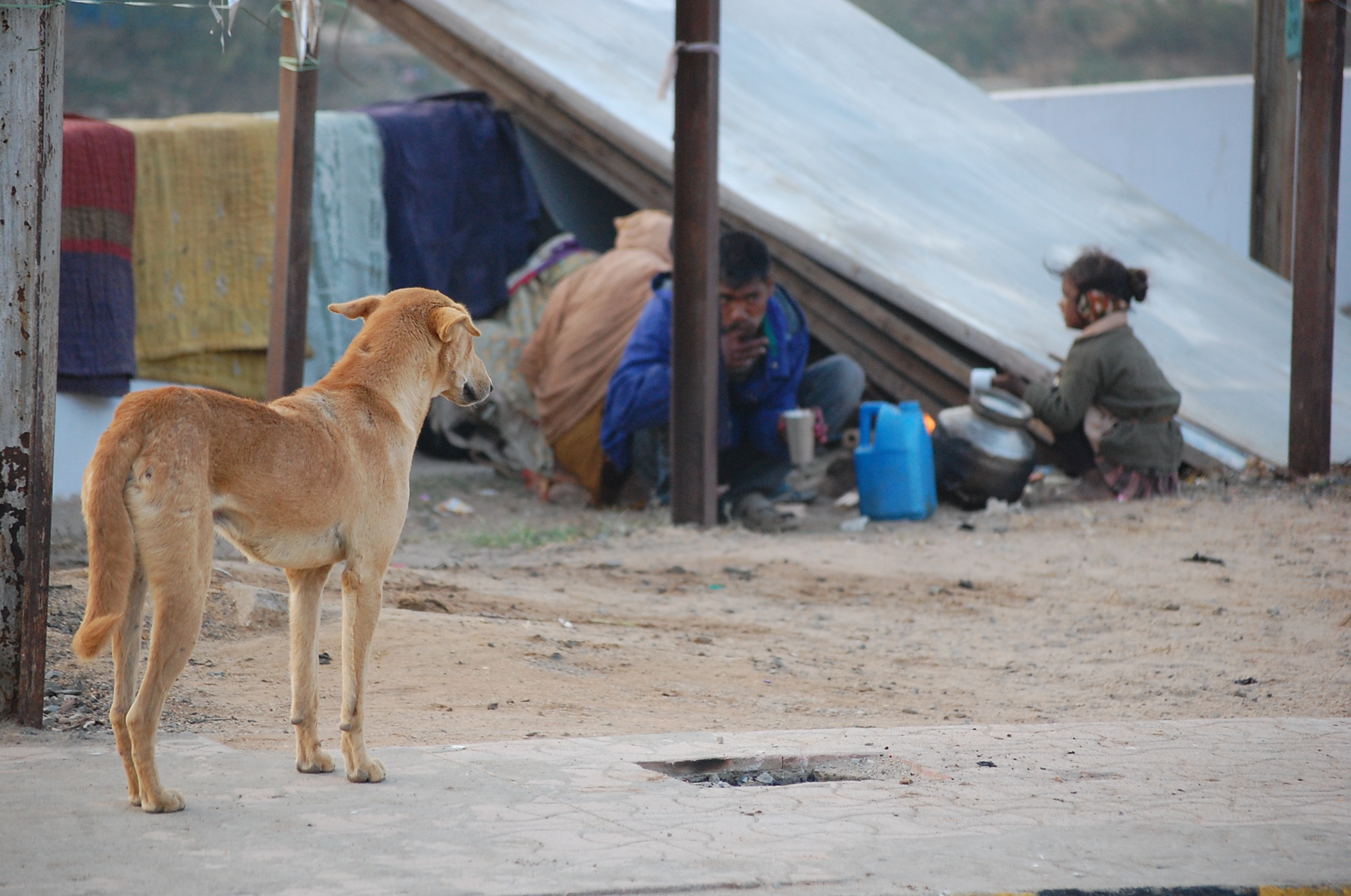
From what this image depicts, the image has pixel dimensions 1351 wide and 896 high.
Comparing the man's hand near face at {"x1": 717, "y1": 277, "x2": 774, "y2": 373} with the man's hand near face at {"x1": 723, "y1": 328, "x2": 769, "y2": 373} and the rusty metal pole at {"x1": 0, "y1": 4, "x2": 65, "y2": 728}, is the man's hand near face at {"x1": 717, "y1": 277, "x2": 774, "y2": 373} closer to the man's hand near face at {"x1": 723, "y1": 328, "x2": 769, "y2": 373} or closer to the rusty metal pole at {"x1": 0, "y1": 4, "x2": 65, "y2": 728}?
the man's hand near face at {"x1": 723, "y1": 328, "x2": 769, "y2": 373}

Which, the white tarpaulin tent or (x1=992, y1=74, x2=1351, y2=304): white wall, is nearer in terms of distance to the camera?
→ the white tarpaulin tent

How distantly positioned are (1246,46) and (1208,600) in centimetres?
3156

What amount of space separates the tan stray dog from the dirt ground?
1.90 ft

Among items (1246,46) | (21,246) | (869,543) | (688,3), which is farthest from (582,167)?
(1246,46)

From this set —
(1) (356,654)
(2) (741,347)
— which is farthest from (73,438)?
(1) (356,654)

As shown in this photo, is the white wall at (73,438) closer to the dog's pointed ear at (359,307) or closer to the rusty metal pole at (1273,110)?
the dog's pointed ear at (359,307)

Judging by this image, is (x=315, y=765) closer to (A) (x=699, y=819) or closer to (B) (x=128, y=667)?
(B) (x=128, y=667)

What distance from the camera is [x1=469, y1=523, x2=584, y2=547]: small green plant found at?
7004 mm

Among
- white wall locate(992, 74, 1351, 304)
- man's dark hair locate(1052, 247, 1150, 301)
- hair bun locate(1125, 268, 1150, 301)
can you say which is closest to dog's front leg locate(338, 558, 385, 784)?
man's dark hair locate(1052, 247, 1150, 301)

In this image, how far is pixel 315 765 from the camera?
10.4ft

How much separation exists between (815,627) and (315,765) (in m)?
2.59

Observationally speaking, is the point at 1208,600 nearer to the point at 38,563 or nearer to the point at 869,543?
the point at 869,543

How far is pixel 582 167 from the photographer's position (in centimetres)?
1004

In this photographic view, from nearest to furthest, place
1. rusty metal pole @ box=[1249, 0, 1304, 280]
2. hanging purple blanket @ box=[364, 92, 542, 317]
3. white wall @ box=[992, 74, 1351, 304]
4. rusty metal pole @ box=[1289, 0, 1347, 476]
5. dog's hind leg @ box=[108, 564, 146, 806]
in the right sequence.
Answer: dog's hind leg @ box=[108, 564, 146, 806], rusty metal pole @ box=[1289, 0, 1347, 476], hanging purple blanket @ box=[364, 92, 542, 317], rusty metal pole @ box=[1249, 0, 1304, 280], white wall @ box=[992, 74, 1351, 304]
